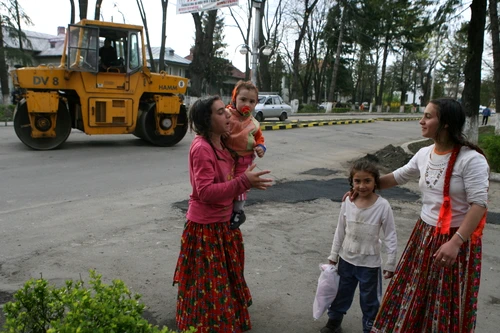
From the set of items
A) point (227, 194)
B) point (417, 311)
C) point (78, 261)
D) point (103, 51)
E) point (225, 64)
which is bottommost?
point (78, 261)

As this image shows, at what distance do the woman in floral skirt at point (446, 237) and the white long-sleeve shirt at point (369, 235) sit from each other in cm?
20

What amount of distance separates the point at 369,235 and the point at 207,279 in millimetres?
1093

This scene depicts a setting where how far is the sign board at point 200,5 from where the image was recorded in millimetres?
16622

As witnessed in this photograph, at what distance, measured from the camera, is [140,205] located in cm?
645

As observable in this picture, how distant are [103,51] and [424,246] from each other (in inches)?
418

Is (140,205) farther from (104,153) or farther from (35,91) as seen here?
(35,91)

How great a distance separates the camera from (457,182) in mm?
2604

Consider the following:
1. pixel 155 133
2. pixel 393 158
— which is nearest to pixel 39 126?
pixel 155 133

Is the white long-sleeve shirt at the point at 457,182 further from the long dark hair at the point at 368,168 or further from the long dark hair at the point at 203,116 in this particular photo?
the long dark hair at the point at 203,116

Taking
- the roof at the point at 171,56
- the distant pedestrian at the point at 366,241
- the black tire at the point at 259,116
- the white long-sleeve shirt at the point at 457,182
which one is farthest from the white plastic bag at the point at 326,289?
the roof at the point at 171,56

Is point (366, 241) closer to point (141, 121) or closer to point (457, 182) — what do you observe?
point (457, 182)

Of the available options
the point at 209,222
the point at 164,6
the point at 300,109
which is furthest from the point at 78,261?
the point at 300,109

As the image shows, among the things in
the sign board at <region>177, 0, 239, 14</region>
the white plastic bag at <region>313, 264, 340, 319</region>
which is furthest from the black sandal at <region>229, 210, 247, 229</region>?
the sign board at <region>177, 0, 239, 14</region>

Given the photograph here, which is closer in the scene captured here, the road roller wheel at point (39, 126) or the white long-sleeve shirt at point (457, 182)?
the white long-sleeve shirt at point (457, 182)
